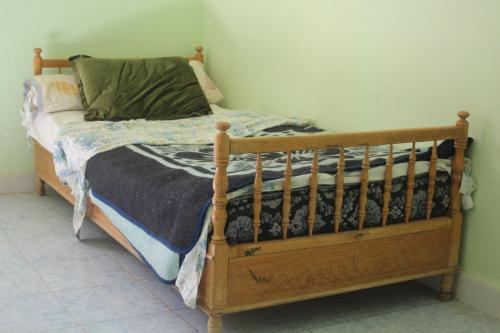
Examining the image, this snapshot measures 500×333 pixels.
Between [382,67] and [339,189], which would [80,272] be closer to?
[339,189]

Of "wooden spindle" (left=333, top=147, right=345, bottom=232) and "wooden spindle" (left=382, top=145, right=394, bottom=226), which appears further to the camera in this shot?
"wooden spindle" (left=382, top=145, right=394, bottom=226)

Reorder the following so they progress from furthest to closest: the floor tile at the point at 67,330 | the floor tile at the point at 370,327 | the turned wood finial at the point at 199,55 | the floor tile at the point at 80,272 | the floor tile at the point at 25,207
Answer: the turned wood finial at the point at 199,55, the floor tile at the point at 25,207, the floor tile at the point at 80,272, the floor tile at the point at 370,327, the floor tile at the point at 67,330

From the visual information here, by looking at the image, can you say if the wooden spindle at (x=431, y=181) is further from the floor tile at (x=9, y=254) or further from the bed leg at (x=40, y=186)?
the bed leg at (x=40, y=186)

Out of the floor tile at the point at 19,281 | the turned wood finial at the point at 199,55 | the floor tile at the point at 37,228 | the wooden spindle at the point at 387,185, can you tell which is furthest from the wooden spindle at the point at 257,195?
the turned wood finial at the point at 199,55

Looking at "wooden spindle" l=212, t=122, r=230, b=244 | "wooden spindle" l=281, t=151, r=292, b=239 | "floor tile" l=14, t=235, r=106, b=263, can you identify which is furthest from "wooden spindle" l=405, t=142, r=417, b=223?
"floor tile" l=14, t=235, r=106, b=263

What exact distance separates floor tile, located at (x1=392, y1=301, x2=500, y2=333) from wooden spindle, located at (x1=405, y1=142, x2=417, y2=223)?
0.36m

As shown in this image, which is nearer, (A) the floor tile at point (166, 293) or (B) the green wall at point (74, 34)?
(A) the floor tile at point (166, 293)

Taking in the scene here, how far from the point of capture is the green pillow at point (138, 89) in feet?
12.9

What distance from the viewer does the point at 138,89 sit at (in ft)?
13.3

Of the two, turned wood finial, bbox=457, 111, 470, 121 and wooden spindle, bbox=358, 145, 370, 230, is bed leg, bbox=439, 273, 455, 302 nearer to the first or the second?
wooden spindle, bbox=358, 145, 370, 230

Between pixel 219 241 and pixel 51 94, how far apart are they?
204 cm

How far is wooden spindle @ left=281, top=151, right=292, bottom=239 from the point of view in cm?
236

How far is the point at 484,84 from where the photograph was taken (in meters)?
2.68

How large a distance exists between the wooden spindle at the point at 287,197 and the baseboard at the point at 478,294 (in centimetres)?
87
